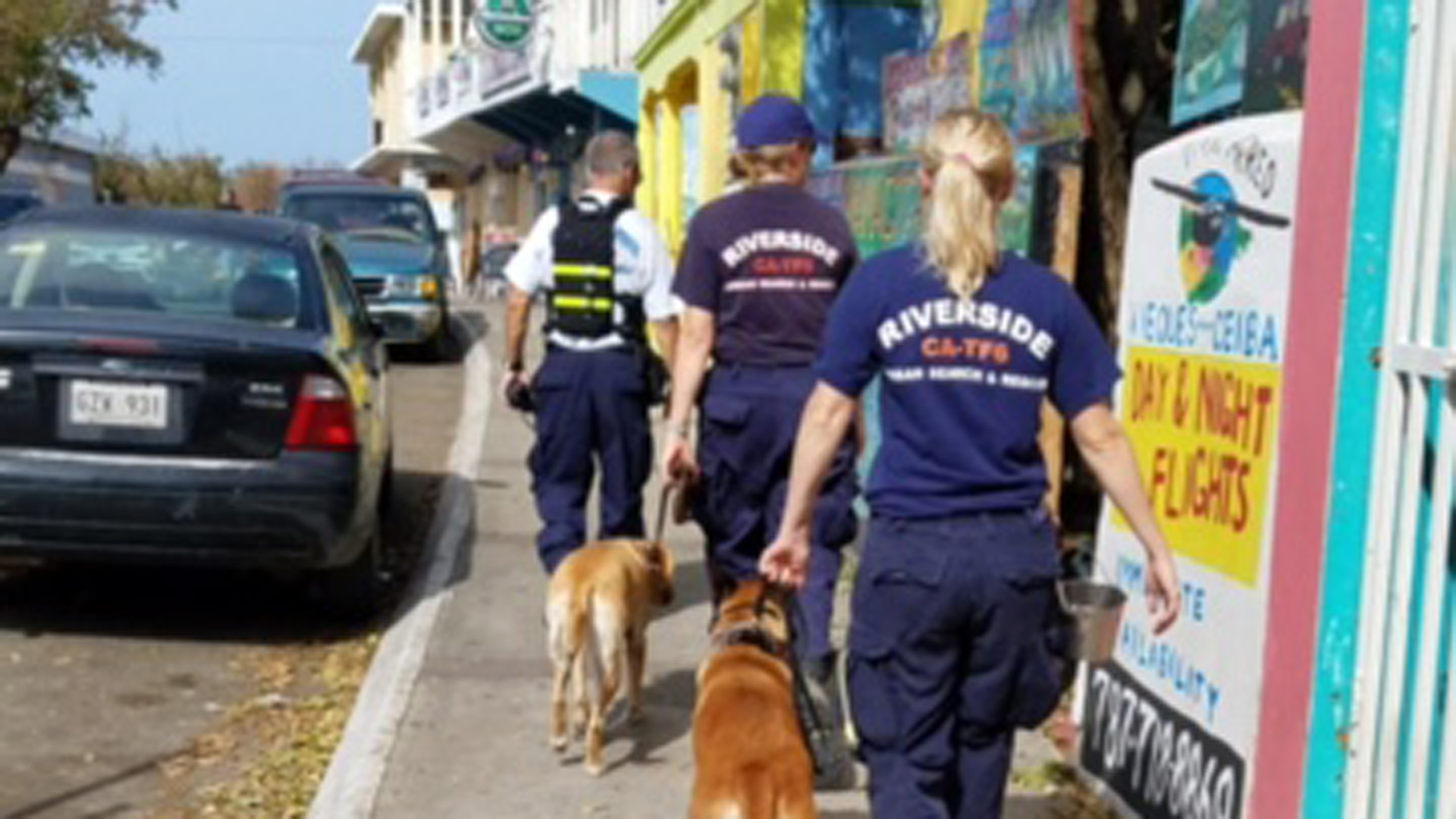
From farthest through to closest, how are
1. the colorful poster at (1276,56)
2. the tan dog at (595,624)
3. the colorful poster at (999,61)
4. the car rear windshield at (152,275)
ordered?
the colorful poster at (999,61) → the car rear windshield at (152,275) → the tan dog at (595,624) → the colorful poster at (1276,56)

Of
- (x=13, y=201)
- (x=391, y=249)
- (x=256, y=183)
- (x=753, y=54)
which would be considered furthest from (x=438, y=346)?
(x=256, y=183)

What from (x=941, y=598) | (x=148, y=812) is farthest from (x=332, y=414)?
(x=941, y=598)

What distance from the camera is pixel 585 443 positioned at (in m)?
6.43

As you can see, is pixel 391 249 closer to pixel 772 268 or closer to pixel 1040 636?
pixel 772 268

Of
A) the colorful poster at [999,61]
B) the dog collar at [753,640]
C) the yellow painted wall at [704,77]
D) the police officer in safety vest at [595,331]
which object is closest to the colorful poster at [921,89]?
the colorful poster at [999,61]

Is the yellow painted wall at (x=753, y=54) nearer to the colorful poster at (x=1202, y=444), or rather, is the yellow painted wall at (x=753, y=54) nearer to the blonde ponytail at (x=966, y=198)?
the colorful poster at (x=1202, y=444)

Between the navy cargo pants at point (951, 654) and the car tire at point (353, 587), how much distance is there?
12.5ft

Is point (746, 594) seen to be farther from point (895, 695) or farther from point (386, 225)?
point (386, 225)

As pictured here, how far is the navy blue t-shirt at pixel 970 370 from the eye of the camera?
363 centimetres

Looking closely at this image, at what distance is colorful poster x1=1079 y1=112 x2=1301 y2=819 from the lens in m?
4.12

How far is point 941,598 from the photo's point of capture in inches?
142

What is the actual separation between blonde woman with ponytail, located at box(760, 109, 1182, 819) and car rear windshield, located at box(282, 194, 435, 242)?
695 inches

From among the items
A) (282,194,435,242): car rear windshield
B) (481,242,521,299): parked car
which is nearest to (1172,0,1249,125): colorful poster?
(282,194,435,242): car rear windshield

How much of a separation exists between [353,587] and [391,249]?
12.7m
